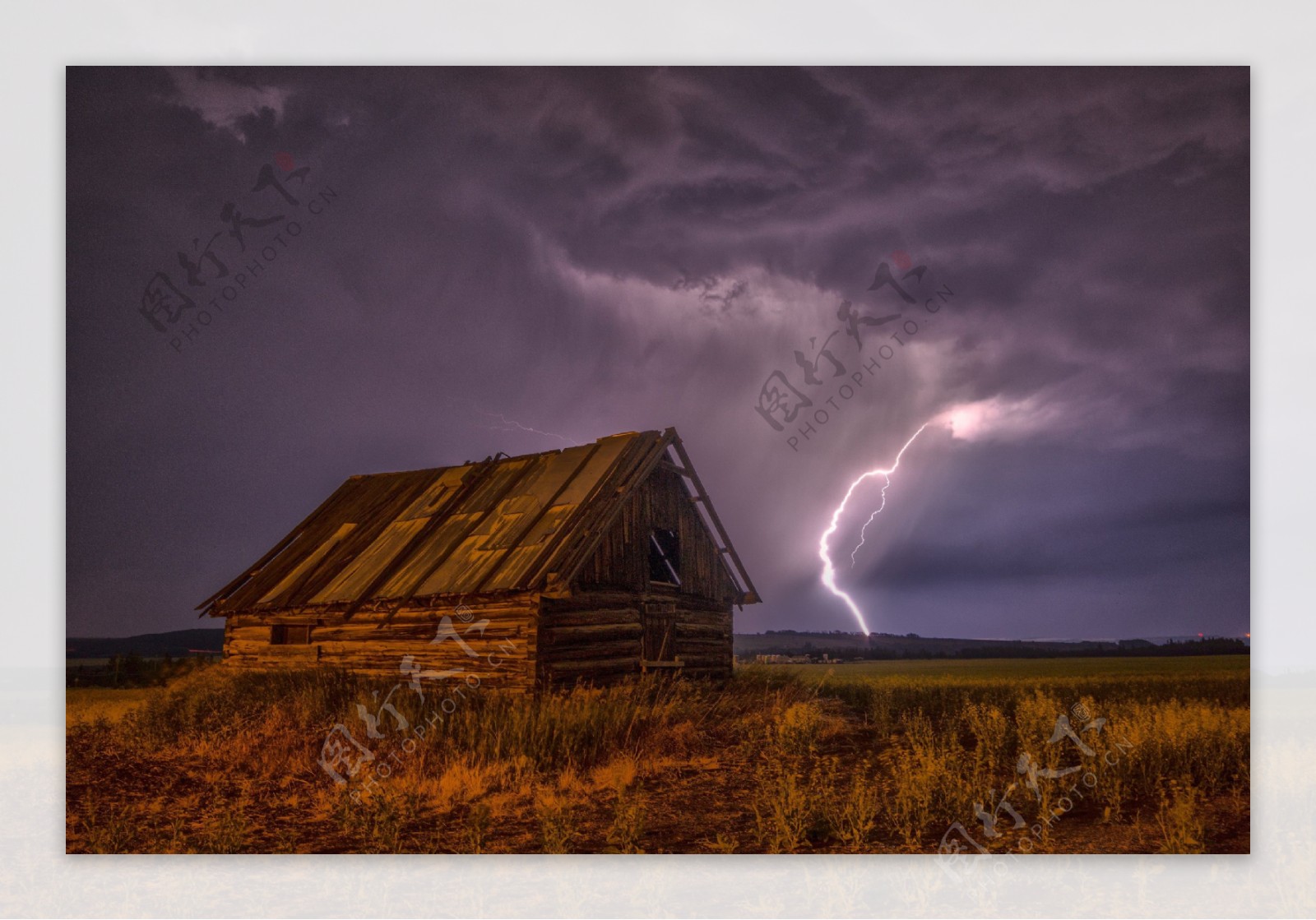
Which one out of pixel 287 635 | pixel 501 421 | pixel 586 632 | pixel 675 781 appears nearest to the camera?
pixel 675 781

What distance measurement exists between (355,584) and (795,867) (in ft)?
21.5

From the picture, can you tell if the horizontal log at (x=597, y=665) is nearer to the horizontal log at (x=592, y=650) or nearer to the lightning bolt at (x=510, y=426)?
the horizontal log at (x=592, y=650)

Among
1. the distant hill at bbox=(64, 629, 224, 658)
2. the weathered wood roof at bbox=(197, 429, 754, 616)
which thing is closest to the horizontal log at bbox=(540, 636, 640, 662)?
the weathered wood roof at bbox=(197, 429, 754, 616)

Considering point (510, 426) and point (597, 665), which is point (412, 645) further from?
point (510, 426)

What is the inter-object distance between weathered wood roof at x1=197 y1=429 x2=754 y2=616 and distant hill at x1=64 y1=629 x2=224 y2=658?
47 cm

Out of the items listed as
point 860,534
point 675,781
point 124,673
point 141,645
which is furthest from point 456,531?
point 860,534

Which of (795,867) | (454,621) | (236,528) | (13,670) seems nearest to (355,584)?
(454,621)

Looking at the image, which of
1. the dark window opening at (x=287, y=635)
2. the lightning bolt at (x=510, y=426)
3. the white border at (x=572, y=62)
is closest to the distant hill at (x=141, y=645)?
the white border at (x=572, y=62)

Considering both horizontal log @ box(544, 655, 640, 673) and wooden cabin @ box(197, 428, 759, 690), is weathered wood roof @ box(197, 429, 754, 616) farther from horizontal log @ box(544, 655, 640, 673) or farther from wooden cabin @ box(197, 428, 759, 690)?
horizontal log @ box(544, 655, 640, 673)

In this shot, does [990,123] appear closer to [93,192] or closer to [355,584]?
[93,192]

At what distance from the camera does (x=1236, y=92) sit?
7027mm

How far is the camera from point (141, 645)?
744 cm

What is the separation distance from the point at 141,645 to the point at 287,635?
439cm

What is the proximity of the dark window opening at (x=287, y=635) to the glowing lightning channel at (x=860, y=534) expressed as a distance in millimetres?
7227
